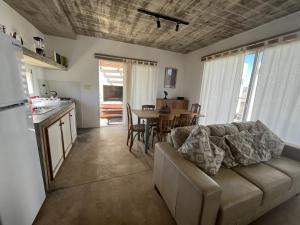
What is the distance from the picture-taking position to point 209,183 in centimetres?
101

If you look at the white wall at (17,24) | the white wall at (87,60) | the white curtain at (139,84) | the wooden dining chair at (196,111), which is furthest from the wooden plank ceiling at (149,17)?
the wooden dining chair at (196,111)

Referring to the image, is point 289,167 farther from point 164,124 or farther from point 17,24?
point 17,24

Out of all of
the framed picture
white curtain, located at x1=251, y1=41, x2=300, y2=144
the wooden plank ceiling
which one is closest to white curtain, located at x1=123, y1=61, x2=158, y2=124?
the framed picture

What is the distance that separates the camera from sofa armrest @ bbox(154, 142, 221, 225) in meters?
0.97

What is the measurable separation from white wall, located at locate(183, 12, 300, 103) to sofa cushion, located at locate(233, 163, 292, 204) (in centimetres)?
233

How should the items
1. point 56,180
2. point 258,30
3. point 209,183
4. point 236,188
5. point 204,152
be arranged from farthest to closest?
1. point 258,30
2. point 56,180
3. point 204,152
4. point 236,188
5. point 209,183

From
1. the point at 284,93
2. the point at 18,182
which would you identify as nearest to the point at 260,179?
the point at 284,93

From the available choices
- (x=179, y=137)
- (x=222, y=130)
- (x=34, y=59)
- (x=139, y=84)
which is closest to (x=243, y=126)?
(x=222, y=130)

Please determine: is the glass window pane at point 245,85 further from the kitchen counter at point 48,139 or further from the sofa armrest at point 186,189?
the kitchen counter at point 48,139

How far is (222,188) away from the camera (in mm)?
1203

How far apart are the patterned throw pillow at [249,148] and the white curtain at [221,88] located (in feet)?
4.54

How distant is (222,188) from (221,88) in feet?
9.25

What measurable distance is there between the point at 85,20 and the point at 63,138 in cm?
248

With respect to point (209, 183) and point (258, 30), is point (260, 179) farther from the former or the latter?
point (258, 30)
